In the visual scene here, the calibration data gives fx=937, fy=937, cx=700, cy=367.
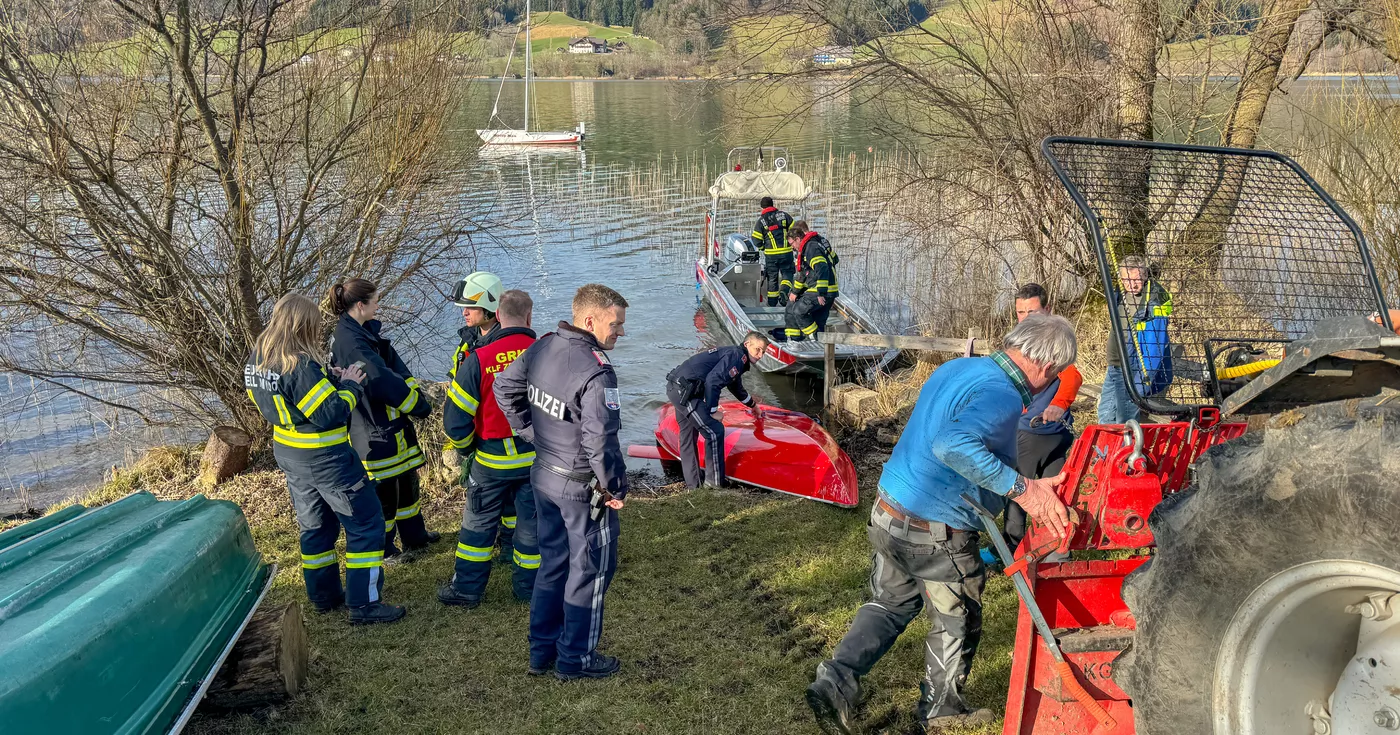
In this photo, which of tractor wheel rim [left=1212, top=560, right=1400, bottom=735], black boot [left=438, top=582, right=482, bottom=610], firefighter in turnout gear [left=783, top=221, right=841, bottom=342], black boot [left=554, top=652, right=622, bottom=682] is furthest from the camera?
firefighter in turnout gear [left=783, top=221, right=841, bottom=342]

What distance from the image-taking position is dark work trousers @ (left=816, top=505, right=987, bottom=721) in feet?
12.7

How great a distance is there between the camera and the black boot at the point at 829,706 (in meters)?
4.00

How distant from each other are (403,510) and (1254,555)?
5377mm

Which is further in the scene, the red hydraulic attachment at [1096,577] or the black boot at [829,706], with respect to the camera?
the black boot at [829,706]

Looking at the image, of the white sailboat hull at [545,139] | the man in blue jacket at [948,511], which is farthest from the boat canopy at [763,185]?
the white sailboat hull at [545,139]

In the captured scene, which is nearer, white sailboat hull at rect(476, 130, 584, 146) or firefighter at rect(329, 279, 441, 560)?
firefighter at rect(329, 279, 441, 560)

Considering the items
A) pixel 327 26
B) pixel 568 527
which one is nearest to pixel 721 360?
pixel 568 527

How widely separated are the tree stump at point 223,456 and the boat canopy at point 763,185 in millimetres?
9946

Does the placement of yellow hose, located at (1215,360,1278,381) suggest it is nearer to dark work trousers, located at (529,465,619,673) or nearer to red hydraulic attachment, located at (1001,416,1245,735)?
red hydraulic attachment, located at (1001,416,1245,735)

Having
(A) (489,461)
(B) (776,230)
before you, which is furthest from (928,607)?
(B) (776,230)

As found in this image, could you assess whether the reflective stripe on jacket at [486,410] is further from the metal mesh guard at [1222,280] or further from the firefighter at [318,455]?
the metal mesh guard at [1222,280]

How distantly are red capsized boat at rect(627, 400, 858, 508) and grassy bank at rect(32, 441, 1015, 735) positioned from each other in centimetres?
20

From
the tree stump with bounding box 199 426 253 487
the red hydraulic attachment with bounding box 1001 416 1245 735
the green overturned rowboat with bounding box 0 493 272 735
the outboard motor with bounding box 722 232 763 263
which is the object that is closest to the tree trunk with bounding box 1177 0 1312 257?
the red hydraulic attachment with bounding box 1001 416 1245 735

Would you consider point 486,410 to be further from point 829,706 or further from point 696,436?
point 696,436
